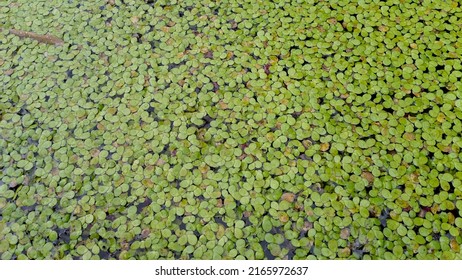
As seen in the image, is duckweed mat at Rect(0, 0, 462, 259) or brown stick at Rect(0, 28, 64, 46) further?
brown stick at Rect(0, 28, 64, 46)

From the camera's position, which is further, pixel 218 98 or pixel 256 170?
pixel 218 98

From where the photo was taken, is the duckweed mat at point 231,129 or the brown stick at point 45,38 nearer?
the duckweed mat at point 231,129

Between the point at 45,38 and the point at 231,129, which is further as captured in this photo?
the point at 45,38

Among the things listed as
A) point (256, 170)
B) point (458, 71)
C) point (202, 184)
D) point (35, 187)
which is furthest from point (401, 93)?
point (35, 187)

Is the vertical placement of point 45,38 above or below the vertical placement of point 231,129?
above

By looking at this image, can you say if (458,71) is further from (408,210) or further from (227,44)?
(227,44)

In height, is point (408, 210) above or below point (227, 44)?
below
